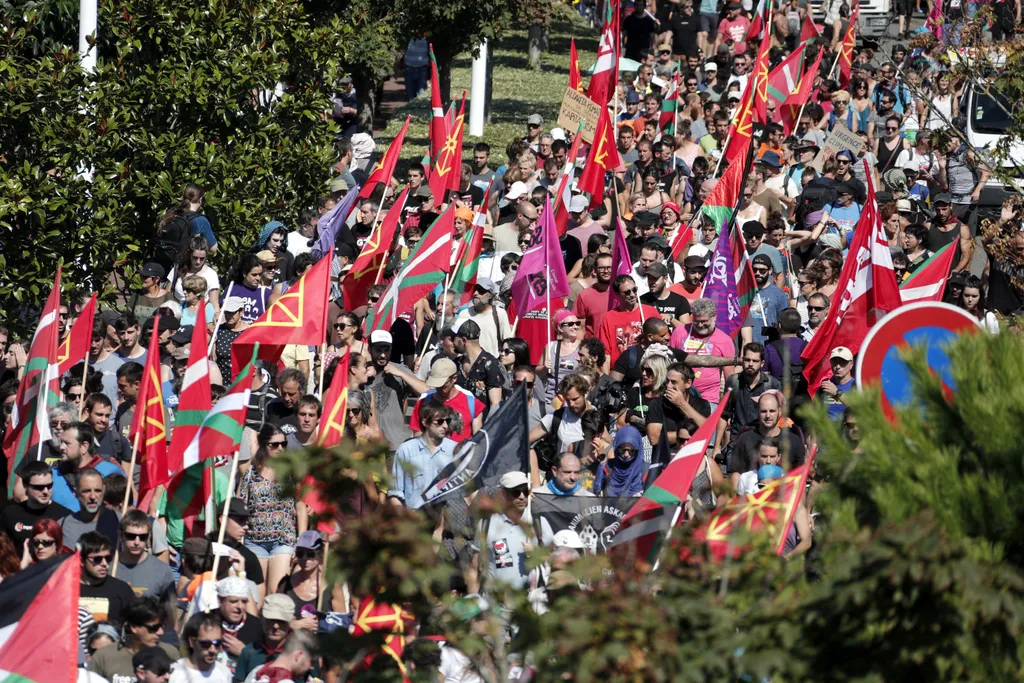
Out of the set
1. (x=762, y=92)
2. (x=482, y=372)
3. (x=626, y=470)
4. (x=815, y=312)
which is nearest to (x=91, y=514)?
(x=626, y=470)

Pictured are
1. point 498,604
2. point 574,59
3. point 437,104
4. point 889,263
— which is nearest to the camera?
point 498,604

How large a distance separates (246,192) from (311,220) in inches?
41.6

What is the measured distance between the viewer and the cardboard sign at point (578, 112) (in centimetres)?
1888

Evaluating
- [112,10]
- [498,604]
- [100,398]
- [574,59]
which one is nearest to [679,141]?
[574,59]

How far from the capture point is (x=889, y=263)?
13.5 meters

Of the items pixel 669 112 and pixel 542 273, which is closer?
pixel 542 273

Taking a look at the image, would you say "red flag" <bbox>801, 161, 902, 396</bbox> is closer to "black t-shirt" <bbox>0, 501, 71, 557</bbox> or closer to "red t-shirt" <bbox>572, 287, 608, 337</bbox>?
"red t-shirt" <bbox>572, 287, 608, 337</bbox>

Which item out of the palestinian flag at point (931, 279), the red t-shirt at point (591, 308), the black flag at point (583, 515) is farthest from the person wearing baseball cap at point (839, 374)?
the red t-shirt at point (591, 308)

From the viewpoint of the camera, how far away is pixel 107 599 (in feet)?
31.5

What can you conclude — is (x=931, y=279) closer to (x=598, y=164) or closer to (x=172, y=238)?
(x=598, y=164)

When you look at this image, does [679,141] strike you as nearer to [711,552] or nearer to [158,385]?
[158,385]

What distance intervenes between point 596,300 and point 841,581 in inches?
392

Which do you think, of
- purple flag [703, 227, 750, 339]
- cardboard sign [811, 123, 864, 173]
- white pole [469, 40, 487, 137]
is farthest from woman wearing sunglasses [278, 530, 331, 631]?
white pole [469, 40, 487, 137]

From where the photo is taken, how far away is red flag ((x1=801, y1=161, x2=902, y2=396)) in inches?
524
